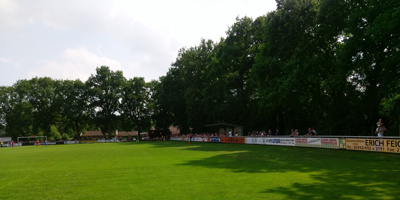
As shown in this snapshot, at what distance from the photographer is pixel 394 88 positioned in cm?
2469

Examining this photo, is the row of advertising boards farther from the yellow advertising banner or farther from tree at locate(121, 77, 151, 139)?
tree at locate(121, 77, 151, 139)

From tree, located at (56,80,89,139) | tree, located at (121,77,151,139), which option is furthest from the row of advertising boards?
tree, located at (56,80,89,139)

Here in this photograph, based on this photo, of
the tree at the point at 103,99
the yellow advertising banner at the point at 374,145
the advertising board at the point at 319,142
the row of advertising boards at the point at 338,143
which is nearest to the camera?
the yellow advertising banner at the point at 374,145

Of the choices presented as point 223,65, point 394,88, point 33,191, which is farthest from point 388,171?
point 223,65

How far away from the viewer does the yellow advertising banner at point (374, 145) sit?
645 inches

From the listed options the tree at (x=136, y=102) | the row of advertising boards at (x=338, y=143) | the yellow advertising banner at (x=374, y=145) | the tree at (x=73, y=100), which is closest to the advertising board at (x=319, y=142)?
the row of advertising boards at (x=338, y=143)

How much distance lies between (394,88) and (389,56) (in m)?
3.85

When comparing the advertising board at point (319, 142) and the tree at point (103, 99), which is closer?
the advertising board at point (319, 142)

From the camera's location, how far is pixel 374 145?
17.7 meters

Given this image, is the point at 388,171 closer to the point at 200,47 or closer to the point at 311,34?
the point at 311,34

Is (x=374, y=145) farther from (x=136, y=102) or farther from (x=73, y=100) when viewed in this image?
(x=73, y=100)

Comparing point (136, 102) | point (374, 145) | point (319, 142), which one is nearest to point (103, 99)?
point (136, 102)

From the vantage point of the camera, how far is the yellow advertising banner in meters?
16.4

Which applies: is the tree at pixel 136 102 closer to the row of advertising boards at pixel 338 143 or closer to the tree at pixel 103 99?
the tree at pixel 103 99
